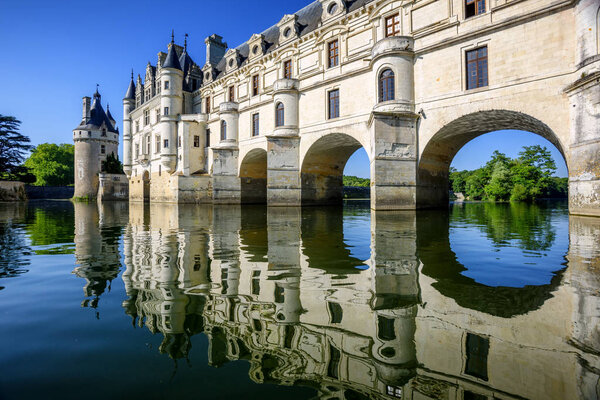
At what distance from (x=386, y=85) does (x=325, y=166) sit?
825 cm

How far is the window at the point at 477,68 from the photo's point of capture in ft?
46.8

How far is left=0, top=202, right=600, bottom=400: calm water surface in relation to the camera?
1.70m

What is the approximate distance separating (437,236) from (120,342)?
6748 millimetres

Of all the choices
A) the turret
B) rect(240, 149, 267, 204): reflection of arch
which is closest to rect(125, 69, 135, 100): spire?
the turret

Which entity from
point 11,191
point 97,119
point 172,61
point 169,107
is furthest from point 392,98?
point 97,119

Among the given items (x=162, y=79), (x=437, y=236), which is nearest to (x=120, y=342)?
(x=437, y=236)

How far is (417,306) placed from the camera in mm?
2814

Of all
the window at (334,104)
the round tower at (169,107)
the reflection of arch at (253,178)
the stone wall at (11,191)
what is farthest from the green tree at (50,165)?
the window at (334,104)

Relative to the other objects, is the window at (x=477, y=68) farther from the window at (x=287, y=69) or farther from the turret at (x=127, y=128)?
the turret at (x=127, y=128)

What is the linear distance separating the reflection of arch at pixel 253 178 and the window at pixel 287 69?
6794 millimetres

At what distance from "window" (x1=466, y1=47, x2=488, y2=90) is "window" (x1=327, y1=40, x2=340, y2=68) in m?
8.26

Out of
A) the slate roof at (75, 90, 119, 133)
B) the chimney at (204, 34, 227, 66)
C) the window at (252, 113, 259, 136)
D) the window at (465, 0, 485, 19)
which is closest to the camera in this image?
the window at (465, 0, 485, 19)

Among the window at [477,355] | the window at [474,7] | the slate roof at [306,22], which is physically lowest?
the window at [477,355]

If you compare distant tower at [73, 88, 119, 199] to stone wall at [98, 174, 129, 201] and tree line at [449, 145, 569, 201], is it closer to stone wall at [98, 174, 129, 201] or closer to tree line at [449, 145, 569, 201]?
stone wall at [98, 174, 129, 201]
